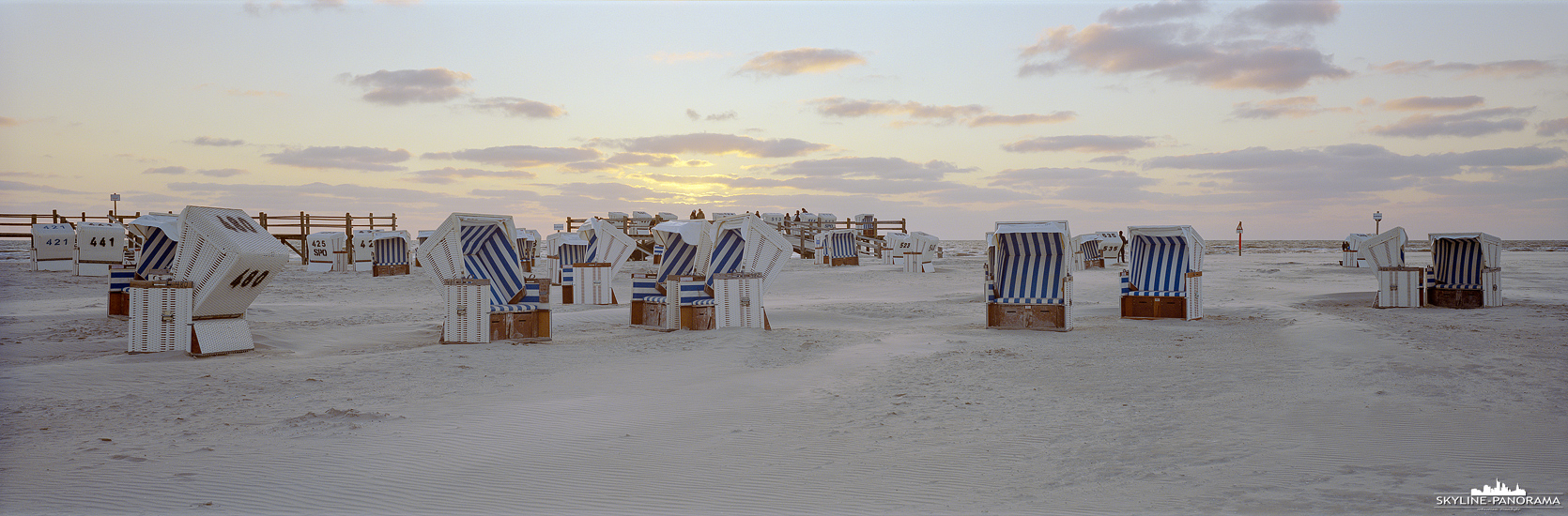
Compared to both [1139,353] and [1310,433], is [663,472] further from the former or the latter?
[1139,353]

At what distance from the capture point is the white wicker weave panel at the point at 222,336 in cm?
1005

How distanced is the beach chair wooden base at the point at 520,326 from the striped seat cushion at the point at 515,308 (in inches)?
1.6

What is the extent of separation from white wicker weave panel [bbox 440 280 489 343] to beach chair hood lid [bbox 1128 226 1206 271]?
10824 mm

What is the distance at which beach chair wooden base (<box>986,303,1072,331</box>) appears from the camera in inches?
531

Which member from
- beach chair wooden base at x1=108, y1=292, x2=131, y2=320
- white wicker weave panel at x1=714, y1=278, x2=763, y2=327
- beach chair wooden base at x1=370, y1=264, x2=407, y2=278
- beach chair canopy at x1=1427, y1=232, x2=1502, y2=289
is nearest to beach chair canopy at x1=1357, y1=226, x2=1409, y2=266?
beach chair canopy at x1=1427, y1=232, x2=1502, y2=289

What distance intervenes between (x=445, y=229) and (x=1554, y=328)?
48.3ft

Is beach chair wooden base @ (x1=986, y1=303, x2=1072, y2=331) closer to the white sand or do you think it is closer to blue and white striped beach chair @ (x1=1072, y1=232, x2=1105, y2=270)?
the white sand

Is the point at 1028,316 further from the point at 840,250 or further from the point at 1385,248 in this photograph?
the point at 840,250

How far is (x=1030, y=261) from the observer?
555 inches

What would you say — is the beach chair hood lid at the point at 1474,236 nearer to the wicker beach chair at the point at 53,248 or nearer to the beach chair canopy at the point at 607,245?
the beach chair canopy at the point at 607,245

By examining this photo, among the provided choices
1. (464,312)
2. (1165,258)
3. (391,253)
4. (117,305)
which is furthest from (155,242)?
(1165,258)

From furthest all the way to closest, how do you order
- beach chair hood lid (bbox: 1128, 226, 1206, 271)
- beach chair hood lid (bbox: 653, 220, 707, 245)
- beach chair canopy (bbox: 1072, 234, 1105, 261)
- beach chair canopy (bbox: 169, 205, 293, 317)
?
beach chair canopy (bbox: 1072, 234, 1105, 261)
beach chair hood lid (bbox: 1128, 226, 1206, 271)
beach chair hood lid (bbox: 653, 220, 707, 245)
beach chair canopy (bbox: 169, 205, 293, 317)

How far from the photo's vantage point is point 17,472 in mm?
5105

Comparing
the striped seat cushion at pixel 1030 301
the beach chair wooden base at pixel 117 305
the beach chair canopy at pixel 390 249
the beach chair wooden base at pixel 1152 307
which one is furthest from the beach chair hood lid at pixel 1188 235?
the beach chair canopy at pixel 390 249
